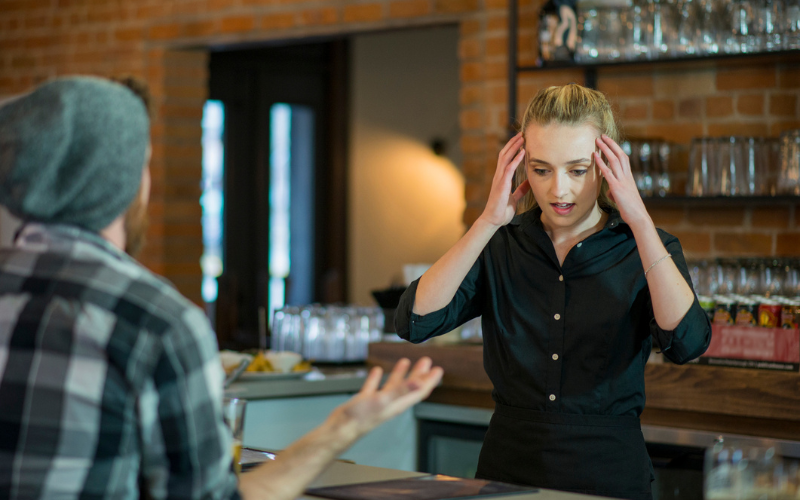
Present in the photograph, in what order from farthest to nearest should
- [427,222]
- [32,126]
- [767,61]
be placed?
[427,222]
[767,61]
[32,126]

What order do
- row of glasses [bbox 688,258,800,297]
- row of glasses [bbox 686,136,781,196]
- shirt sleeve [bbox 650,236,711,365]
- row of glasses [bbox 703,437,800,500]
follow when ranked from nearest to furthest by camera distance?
row of glasses [bbox 703,437,800,500] < shirt sleeve [bbox 650,236,711,365] < row of glasses [bbox 688,258,800,297] < row of glasses [bbox 686,136,781,196]

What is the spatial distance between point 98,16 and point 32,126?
13.6 feet

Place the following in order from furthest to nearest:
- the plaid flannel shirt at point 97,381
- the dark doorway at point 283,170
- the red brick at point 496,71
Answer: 1. the dark doorway at point 283,170
2. the red brick at point 496,71
3. the plaid flannel shirt at point 97,381

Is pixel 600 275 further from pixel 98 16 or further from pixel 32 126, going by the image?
pixel 98 16

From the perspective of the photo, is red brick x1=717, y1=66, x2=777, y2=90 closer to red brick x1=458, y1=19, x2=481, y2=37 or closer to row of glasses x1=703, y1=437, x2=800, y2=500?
red brick x1=458, y1=19, x2=481, y2=37

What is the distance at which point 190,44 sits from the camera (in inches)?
174

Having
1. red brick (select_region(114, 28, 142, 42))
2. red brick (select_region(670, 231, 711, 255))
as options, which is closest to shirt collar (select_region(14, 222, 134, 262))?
red brick (select_region(670, 231, 711, 255))

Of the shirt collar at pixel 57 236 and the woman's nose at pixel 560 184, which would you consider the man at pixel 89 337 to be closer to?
the shirt collar at pixel 57 236

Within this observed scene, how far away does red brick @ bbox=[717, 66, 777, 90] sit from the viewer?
301 cm

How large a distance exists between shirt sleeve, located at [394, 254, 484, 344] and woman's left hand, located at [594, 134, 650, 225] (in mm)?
322

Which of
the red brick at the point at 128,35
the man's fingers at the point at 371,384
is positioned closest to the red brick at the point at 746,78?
the man's fingers at the point at 371,384

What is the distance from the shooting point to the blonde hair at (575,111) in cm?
164

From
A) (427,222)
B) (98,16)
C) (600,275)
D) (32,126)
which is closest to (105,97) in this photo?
→ (32,126)

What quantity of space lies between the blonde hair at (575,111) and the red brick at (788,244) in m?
1.50
